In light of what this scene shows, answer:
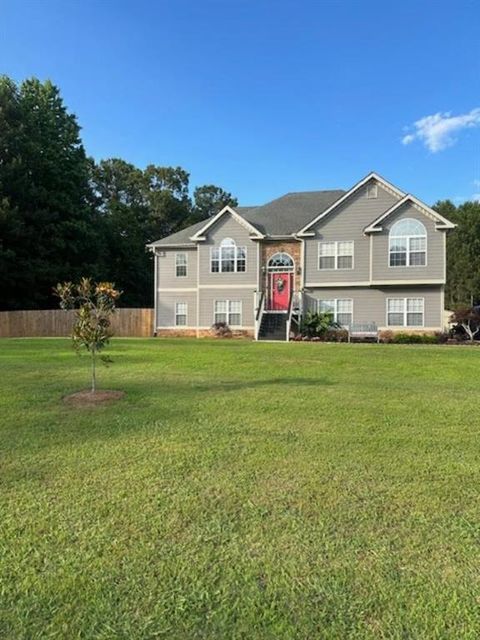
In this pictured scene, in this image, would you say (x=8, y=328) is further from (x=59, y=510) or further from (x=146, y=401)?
(x=59, y=510)

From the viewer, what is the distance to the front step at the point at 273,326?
881 inches

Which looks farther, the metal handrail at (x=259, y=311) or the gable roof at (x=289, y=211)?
the gable roof at (x=289, y=211)

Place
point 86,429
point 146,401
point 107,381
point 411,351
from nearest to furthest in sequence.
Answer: point 86,429
point 146,401
point 107,381
point 411,351

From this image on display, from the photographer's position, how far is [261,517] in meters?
3.48

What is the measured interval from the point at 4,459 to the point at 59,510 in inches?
58.7

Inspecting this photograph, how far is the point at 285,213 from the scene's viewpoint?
2512 centimetres

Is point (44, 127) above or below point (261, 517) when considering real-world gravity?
above

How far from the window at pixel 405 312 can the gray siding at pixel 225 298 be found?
6687 millimetres

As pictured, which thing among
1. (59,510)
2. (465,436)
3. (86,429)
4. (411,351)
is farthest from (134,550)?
(411,351)

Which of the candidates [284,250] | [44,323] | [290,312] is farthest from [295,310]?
[44,323]

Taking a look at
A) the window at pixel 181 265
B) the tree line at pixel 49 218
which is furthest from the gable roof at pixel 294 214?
the tree line at pixel 49 218

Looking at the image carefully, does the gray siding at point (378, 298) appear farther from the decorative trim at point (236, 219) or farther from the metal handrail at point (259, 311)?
the decorative trim at point (236, 219)

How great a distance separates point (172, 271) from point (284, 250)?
644 cm

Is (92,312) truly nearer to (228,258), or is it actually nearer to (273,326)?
(273,326)
